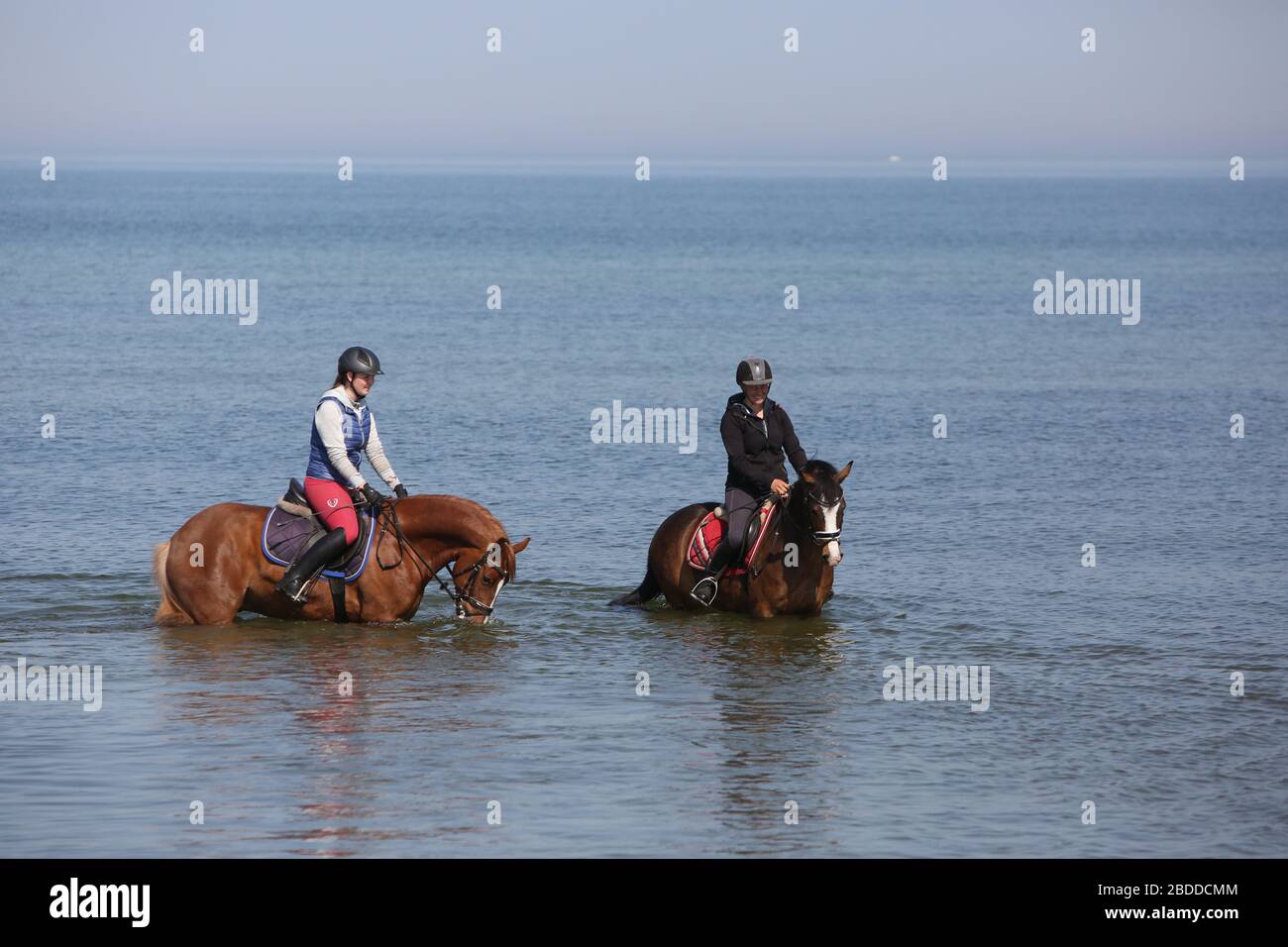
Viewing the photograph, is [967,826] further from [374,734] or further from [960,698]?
[374,734]

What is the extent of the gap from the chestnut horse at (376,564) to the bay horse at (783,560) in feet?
6.95

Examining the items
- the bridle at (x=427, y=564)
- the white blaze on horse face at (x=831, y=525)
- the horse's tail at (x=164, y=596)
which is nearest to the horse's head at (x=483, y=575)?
the bridle at (x=427, y=564)

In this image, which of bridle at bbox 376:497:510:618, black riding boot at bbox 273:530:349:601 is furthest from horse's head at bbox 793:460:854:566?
black riding boot at bbox 273:530:349:601

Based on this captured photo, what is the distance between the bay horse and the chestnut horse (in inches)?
83.4

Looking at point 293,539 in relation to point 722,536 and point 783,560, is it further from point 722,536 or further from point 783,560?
point 783,560

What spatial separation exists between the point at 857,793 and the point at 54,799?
541 centimetres

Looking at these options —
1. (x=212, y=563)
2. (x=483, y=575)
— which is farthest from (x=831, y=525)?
(x=212, y=563)

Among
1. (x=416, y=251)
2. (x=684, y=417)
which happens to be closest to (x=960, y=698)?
(x=684, y=417)

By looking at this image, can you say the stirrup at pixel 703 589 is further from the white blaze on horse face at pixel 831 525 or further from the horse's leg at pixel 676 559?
the white blaze on horse face at pixel 831 525

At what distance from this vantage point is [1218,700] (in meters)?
15.3

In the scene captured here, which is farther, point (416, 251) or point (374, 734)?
point (416, 251)

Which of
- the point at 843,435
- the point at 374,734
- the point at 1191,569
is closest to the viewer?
the point at 374,734

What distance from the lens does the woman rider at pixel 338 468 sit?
16.3 m

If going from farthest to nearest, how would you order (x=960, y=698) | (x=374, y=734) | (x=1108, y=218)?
1. (x=1108, y=218)
2. (x=960, y=698)
3. (x=374, y=734)
